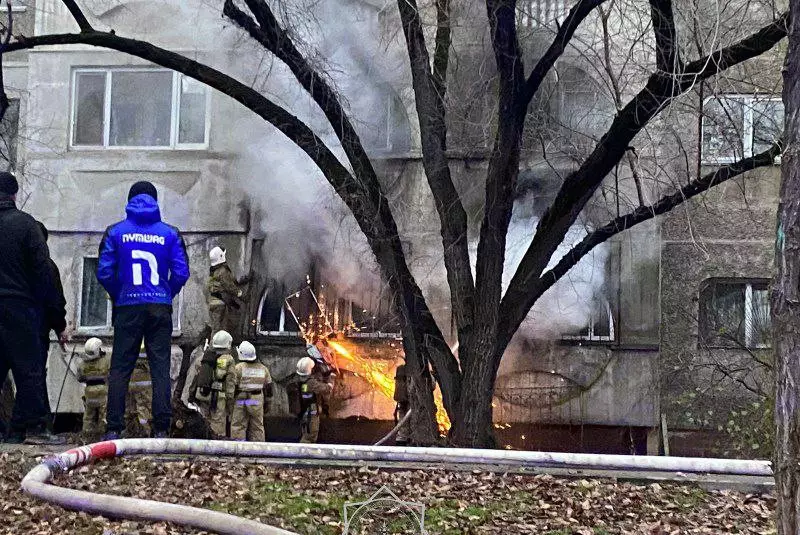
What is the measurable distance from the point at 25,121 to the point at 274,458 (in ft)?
33.8

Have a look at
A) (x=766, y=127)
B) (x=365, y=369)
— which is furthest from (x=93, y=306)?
(x=766, y=127)

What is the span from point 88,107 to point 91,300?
115 inches

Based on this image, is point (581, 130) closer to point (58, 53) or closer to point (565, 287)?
point (565, 287)

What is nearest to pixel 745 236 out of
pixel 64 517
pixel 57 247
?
pixel 57 247

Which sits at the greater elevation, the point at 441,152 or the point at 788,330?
the point at 441,152

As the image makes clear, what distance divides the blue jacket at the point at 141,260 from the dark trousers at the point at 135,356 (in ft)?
0.32

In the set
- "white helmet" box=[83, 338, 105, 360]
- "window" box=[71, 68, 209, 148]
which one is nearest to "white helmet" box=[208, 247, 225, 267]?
"white helmet" box=[83, 338, 105, 360]

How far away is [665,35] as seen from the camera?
8258 mm

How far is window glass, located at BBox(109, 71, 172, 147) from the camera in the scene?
48.8 ft

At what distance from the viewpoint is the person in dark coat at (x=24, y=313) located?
24.3ft

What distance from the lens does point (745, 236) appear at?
13.8 m

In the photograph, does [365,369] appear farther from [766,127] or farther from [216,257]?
[766,127]

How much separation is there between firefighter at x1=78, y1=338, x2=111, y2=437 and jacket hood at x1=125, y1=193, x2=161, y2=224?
344cm

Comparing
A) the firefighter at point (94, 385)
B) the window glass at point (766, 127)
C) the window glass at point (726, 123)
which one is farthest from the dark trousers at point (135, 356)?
the window glass at point (766, 127)
